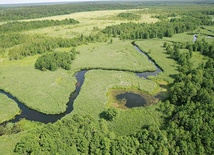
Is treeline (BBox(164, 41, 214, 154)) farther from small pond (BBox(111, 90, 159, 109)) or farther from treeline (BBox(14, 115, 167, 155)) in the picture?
small pond (BBox(111, 90, 159, 109))

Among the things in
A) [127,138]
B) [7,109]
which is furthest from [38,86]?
[127,138]

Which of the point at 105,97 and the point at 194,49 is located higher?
the point at 194,49

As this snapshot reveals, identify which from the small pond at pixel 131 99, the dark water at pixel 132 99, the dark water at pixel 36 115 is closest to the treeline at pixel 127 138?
the dark water at pixel 36 115

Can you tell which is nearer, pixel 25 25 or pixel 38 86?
pixel 38 86

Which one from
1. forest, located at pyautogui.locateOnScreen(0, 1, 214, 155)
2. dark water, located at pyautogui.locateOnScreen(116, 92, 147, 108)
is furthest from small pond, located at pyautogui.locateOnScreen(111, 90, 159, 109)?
forest, located at pyautogui.locateOnScreen(0, 1, 214, 155)

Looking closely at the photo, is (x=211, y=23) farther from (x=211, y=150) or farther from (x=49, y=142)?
(x=49, y=142)

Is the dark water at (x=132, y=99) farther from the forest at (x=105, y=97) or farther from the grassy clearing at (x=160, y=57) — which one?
the grassy clearing at (x=160, y=57)

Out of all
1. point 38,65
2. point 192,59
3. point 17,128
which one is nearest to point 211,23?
point 192,59

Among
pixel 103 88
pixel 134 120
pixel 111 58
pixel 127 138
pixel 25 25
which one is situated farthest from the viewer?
pixel 25 25

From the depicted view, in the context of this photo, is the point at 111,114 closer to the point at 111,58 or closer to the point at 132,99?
the point at 132,99
